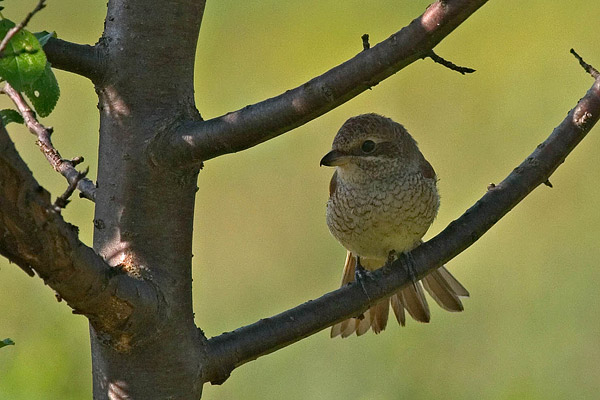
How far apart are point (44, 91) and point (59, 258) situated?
343mm

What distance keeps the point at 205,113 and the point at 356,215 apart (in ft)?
14.1

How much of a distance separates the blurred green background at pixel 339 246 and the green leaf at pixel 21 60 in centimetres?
264

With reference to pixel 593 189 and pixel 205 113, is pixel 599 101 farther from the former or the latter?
pixel 205 113

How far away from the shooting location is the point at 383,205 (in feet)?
13.3

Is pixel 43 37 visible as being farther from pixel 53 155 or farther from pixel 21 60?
pixel 53 155

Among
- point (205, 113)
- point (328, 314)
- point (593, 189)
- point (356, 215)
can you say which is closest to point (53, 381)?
point (356, 215)

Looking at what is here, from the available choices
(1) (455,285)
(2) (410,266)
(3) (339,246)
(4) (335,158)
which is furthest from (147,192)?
(3) (339,246)

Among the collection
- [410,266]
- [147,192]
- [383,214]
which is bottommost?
[410,266]

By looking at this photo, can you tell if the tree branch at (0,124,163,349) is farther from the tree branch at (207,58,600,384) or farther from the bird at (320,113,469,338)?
the bird at (320,113,469,338)

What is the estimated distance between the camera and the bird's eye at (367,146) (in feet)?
13.6

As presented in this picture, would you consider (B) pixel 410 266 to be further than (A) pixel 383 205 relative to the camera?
No

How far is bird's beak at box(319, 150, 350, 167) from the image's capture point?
3928 millimetres

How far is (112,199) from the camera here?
7.88ft

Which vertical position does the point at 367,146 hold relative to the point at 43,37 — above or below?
above
